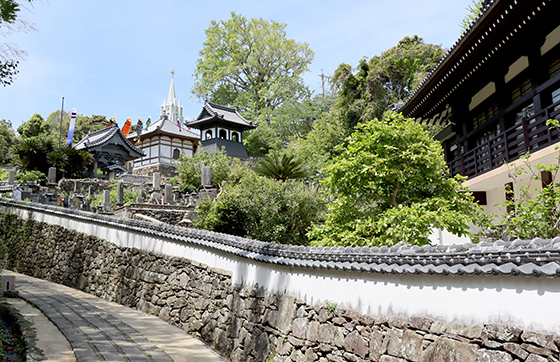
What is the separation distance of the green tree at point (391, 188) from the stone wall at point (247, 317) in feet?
8.24

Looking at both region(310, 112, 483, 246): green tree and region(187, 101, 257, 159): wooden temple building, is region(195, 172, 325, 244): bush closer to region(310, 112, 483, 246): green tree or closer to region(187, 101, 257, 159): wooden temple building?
region(310, 112, 483, 246): green tree

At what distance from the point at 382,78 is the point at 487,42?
16.5 meters

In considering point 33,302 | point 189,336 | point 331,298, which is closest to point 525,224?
point 331,298

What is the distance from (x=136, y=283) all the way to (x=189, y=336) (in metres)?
2.76

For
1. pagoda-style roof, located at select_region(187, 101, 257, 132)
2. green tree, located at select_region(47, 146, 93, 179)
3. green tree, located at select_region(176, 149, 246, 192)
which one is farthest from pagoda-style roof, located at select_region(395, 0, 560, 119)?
green tree, located at select_region(47, 146, 93, 179)

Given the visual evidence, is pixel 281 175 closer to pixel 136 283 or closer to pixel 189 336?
pixel 136 283

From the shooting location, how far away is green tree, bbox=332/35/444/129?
25.4m

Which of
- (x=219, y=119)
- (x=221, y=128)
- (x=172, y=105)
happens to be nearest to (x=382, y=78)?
(x=219, y=119)

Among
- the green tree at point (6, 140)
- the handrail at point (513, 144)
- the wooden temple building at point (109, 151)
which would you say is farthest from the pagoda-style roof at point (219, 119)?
the handrail at point (513, 144)

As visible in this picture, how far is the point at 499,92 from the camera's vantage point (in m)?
11.9

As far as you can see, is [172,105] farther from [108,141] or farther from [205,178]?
[205,178]

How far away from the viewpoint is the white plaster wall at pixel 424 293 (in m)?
3.58

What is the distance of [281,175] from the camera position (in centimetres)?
1959

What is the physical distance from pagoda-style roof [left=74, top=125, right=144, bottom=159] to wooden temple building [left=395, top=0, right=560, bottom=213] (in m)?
27.9
